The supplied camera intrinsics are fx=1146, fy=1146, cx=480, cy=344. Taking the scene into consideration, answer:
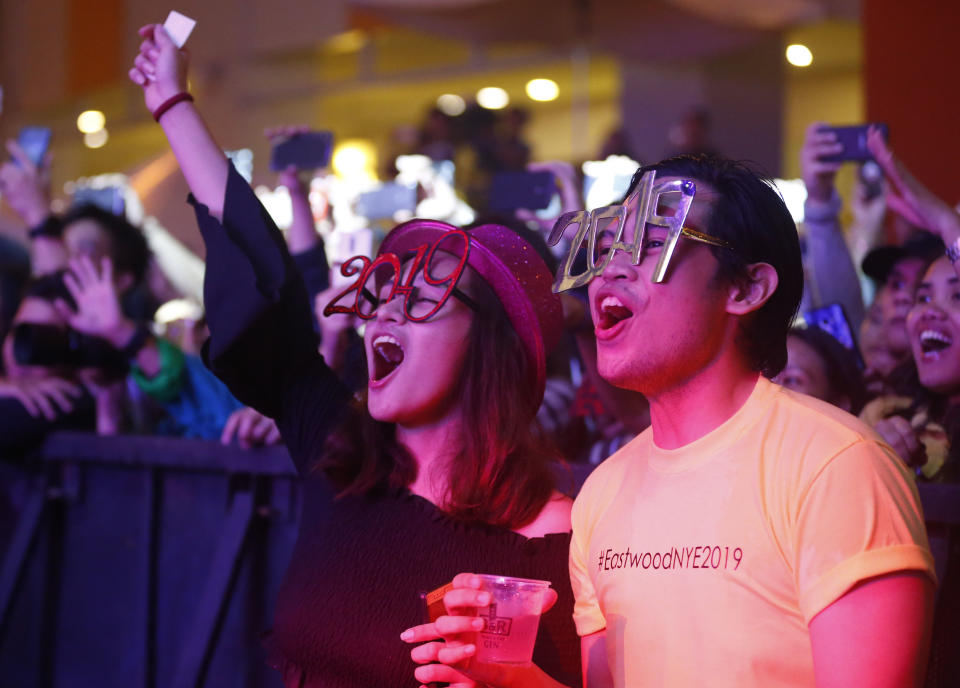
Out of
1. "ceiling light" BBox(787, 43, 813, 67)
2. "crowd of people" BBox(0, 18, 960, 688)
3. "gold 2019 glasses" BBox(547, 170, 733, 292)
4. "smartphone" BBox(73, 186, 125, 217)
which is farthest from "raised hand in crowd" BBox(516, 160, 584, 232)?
"ceiling light" BBox(787, 43, 813, 67)

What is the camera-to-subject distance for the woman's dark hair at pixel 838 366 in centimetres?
313

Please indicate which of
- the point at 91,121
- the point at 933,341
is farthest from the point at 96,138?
the point at 933,341

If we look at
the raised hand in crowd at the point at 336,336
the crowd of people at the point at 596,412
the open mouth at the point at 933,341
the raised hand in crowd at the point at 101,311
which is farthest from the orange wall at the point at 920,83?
the raised hand in crowd at the point at 101,311

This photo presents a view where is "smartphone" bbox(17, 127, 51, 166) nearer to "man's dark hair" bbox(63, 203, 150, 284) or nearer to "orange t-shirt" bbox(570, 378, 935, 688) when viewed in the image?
"man's dark hair" bbox(63, 203, 150, 284)

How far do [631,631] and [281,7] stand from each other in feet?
36.9

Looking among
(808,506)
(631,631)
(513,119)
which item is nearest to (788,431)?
(808,506)

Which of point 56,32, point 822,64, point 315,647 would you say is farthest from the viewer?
point 56,32

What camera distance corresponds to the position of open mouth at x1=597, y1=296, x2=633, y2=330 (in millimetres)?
1800

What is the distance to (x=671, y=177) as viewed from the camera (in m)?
1.80

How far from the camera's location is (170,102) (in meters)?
2.63

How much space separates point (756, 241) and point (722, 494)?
40 cm

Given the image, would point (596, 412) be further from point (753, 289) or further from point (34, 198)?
point (34, 198)

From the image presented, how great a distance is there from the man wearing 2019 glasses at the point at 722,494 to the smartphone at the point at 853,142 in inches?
68.5

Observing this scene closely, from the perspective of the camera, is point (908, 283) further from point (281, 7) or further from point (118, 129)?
point (118, 129)
